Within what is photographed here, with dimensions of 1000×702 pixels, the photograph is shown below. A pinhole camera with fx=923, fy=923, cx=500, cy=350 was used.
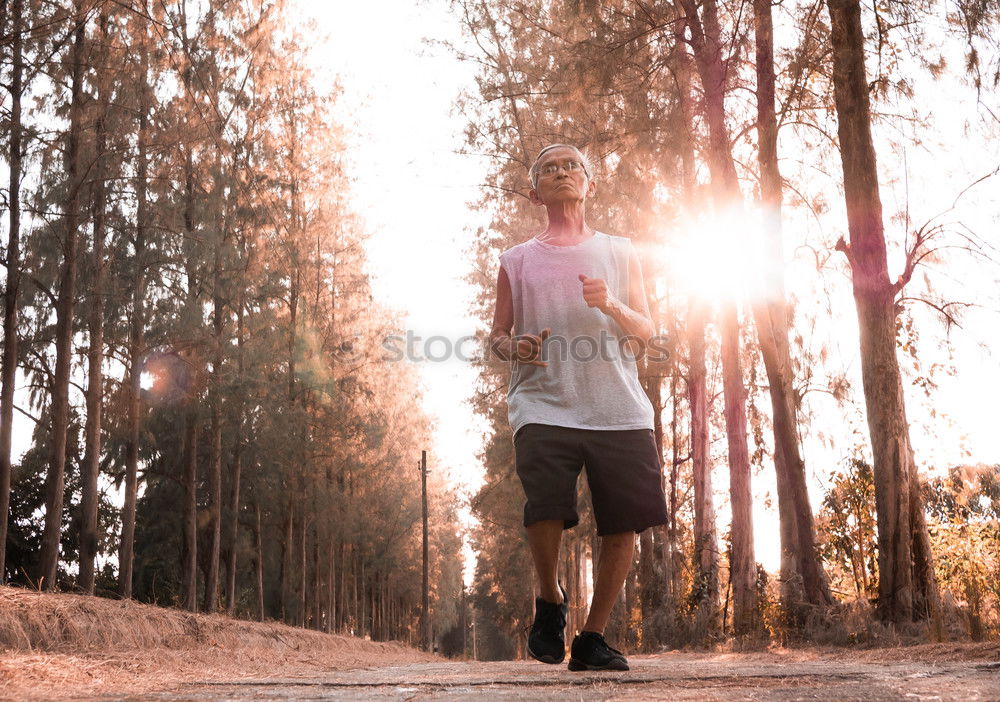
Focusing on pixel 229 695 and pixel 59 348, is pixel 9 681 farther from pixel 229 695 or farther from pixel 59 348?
pixel 59 348

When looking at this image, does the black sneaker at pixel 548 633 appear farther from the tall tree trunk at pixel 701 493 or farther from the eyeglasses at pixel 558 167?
the tall tree trunk at pixel 701 493

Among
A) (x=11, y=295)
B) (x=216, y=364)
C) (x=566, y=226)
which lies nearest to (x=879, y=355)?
(x=566, y=226)

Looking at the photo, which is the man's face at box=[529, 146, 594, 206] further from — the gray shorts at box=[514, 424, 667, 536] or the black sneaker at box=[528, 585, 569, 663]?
the black sneaker at box=[528, 585, 569, 663]

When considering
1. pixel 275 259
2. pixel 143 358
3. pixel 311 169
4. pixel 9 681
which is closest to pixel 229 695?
pixel 9 681

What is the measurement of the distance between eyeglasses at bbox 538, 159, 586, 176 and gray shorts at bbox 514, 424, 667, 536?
3.66 ft

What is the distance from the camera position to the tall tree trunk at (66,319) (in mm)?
11148

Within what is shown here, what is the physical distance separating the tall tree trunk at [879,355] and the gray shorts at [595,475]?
413 centimetres

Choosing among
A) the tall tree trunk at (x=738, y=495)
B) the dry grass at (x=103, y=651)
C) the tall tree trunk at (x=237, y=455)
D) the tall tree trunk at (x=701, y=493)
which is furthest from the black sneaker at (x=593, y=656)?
the tall tree trunk at (x=237, y=455)

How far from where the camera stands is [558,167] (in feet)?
12.7

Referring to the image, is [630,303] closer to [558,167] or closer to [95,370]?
[558,167]

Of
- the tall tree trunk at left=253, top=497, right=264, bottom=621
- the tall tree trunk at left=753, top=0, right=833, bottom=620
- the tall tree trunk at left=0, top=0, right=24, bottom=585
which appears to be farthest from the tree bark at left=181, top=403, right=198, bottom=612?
the tall tree trunk at left=753, top=0, right=833, bottom=620

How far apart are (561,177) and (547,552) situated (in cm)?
152

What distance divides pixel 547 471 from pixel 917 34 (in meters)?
6.13

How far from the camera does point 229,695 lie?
262 cm
